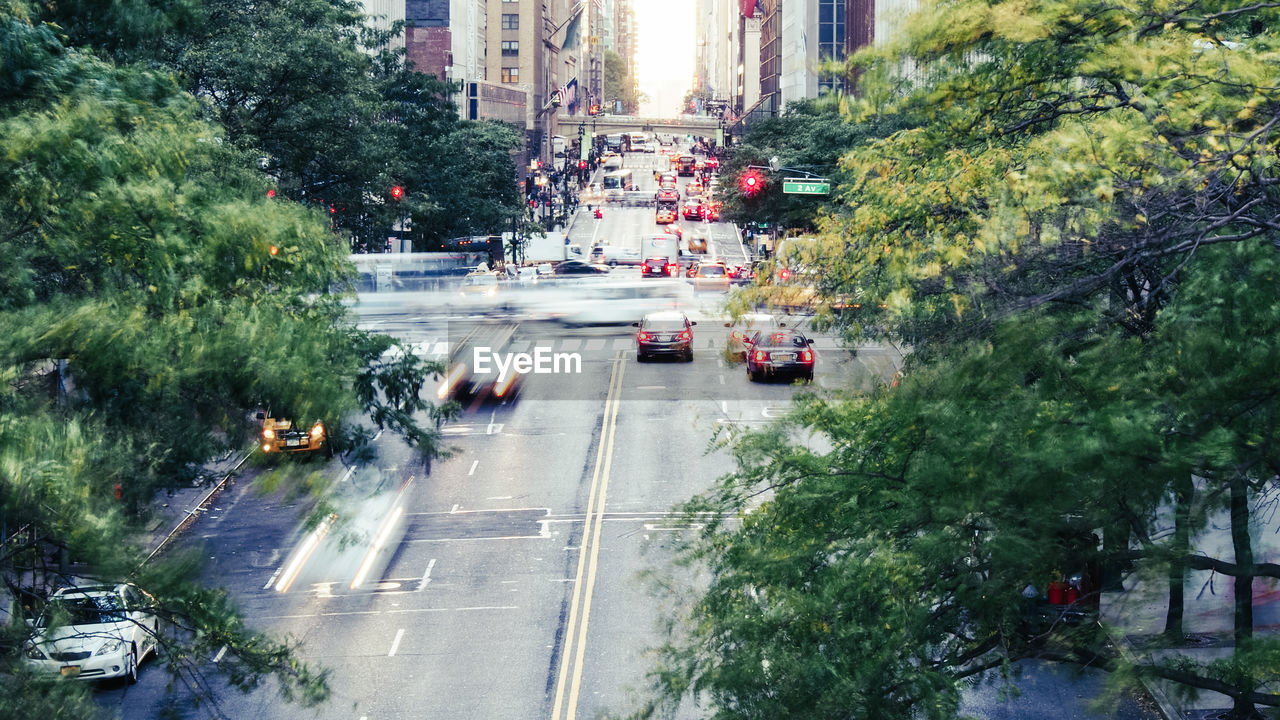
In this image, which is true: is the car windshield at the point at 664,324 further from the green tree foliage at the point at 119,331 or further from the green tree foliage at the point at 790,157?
the green tree foliage at the point at 119,331

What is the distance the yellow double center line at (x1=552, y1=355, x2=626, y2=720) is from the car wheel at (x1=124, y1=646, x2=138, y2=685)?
234 inches

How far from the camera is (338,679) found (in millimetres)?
17250

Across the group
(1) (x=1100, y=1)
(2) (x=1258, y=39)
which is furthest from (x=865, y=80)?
(2) (x=1258, y=39)

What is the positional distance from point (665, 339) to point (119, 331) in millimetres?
31156

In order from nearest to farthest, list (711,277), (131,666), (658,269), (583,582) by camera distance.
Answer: (131,666)
(583,582)
(711,277)
(658,269)

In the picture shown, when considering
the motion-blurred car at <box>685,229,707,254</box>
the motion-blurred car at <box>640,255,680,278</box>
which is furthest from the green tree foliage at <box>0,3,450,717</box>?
the motion-blurred car at <box>685,229,707,254</box>

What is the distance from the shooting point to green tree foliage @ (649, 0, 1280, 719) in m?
7.46

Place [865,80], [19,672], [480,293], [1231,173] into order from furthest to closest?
[480,293] < [865,80] < [19,672] < [1231,173]

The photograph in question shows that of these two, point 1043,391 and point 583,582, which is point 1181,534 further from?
point 583,582

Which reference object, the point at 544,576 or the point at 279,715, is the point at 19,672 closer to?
the point at 279,715

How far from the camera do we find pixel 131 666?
17.1m

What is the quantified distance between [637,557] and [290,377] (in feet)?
42.5

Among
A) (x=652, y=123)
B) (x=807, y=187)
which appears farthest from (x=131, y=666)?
(x=652, y=123)

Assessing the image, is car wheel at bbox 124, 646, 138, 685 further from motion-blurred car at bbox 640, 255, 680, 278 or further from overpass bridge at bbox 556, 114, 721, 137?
overpass bridge at bbox 556, 114, 721, 137
